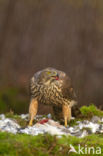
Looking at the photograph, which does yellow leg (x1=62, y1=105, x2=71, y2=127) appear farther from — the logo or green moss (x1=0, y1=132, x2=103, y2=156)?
the logo

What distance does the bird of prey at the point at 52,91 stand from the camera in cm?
687

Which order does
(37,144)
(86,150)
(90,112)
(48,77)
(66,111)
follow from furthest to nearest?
(90,112) < (66,111) < (48,77) < (86,150) < (37,144)

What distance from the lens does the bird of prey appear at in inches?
270

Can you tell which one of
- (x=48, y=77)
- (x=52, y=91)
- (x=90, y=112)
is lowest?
(x=90, y=112)

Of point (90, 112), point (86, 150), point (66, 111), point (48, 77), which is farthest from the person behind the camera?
point (90, 112)

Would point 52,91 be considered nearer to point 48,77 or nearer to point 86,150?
point 48,77

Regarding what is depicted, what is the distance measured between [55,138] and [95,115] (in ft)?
12.6

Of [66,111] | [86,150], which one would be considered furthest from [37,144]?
[66,111]

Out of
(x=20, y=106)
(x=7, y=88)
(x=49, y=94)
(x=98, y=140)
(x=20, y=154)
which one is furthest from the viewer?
(x=7, y=88)

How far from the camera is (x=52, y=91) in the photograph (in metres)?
6.89

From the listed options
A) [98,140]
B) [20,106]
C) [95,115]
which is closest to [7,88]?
[20,106]

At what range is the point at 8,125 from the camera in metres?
6.04

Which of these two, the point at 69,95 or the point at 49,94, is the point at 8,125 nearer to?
the point at 49,94

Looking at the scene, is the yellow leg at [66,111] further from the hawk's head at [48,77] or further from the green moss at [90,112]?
the green moss at [90,112]
